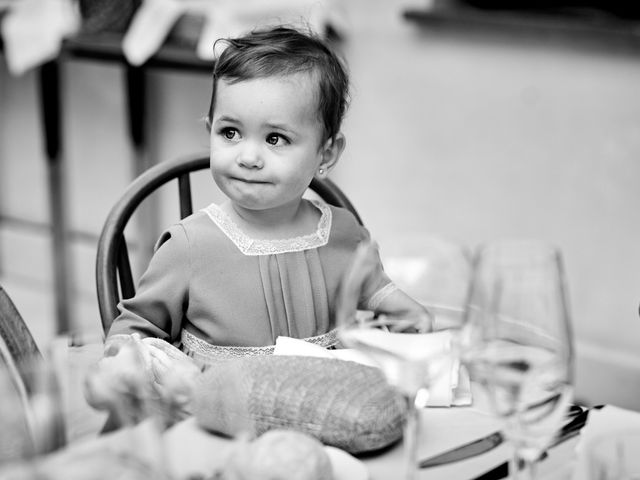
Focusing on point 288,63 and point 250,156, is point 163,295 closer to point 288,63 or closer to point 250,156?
point 250,156

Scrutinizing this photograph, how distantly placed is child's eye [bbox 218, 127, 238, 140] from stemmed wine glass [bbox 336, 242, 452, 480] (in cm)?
46

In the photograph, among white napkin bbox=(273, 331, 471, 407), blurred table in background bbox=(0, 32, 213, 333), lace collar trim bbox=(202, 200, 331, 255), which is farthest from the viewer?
blurred table in background bbox=(0, 32, 213, 333)

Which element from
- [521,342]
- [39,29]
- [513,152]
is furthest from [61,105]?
[521,342]

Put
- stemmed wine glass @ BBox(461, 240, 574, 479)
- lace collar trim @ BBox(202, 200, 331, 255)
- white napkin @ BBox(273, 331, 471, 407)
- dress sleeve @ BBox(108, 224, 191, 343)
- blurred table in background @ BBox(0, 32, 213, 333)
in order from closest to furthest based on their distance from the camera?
stemmed wine glass @ BBox(461, 240, 574, 479), white napkin @ BBox(273, 331, 471, 407), dress sleeve @ BBox(108, 224, 191, 343), lace collar trim @ BBox(202, 200, 331, 255), blurred table in background @ BBox(0, 32, 213, 333)

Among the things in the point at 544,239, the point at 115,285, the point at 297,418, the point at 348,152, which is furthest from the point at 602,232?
the point at 297,418

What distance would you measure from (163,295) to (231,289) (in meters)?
0.10

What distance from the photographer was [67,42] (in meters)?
3.14

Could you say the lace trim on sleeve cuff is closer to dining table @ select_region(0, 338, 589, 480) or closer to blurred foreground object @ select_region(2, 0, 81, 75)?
dining table @ select_region(0, 338, 589, 480)

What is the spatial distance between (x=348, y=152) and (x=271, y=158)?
5.86 ft

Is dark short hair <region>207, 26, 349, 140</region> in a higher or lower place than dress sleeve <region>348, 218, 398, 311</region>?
higher

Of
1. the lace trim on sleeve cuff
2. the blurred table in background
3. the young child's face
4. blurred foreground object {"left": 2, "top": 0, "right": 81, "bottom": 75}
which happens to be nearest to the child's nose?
the young child's face

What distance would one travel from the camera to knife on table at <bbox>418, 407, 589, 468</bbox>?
0.87 meters

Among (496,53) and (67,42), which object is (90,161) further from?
(496,53)

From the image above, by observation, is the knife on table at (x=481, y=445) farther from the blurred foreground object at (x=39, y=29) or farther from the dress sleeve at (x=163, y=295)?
the blurred foreground object at (x=39, y=29)
